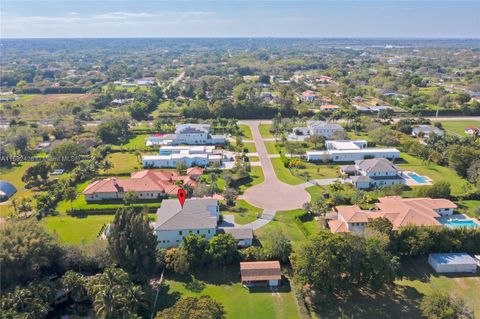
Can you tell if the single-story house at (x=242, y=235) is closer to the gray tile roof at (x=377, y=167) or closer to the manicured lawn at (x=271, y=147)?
the gray tile roof at (x=377, y=167)

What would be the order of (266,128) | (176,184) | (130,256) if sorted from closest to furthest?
1. (130,256)
2. (176,184)
3. (266,128)

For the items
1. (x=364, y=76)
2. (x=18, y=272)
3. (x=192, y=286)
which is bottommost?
(x=192, y=286)

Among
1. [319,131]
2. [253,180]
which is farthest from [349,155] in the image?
[253,180]

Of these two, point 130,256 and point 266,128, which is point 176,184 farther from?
point 266,128

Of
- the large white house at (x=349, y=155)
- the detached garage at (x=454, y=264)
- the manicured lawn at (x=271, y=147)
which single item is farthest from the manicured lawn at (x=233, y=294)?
the manicured lawn at (x=271, y=147)

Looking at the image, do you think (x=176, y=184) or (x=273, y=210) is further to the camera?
(x=176, y=184)

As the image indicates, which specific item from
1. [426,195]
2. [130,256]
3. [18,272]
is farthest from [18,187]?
[426,195]
